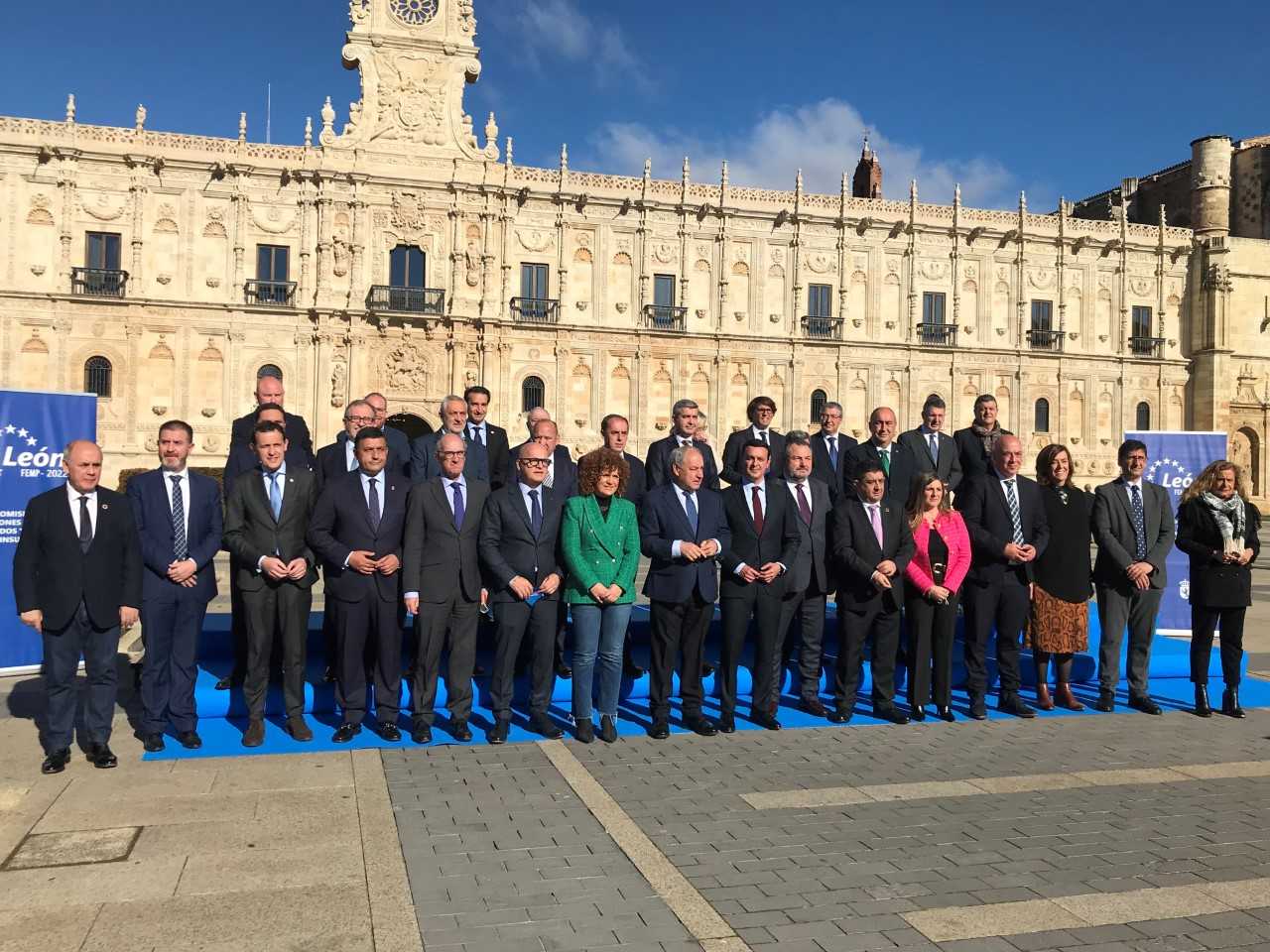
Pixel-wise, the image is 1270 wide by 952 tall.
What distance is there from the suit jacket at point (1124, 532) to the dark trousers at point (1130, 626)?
0.31 feet

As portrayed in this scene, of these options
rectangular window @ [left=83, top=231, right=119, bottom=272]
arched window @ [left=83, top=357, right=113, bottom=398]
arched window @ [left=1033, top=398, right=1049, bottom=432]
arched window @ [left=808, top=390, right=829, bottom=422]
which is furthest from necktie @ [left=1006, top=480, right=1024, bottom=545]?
arched window @ [left=1033, top=398, right=1049, bottom=432]

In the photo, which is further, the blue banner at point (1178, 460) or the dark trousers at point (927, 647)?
the blue banner at point (1178, 460)

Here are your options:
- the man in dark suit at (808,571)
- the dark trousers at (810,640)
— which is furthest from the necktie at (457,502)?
the dark trousers at (810,640)

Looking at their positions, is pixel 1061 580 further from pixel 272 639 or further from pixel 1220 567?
pixel 272 639

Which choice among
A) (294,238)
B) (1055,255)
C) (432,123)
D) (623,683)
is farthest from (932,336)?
(623,683)

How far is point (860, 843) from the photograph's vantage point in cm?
519

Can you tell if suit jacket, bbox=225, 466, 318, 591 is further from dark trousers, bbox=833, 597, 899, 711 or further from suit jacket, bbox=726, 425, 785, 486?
dark trousers, bbox=833, 597, 899, 711

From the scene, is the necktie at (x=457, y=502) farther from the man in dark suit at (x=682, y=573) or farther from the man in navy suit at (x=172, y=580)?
the man in navy suit at (x=172, y=580)

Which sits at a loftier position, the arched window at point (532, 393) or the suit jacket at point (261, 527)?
the arched window at point (532, 393)

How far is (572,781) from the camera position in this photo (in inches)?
245

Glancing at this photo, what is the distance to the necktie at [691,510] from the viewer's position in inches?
301

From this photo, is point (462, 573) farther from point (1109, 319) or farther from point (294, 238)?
point (1109, 319)

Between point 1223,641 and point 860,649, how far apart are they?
10.6 feet

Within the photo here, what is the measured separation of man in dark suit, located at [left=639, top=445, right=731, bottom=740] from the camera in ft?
24.6
